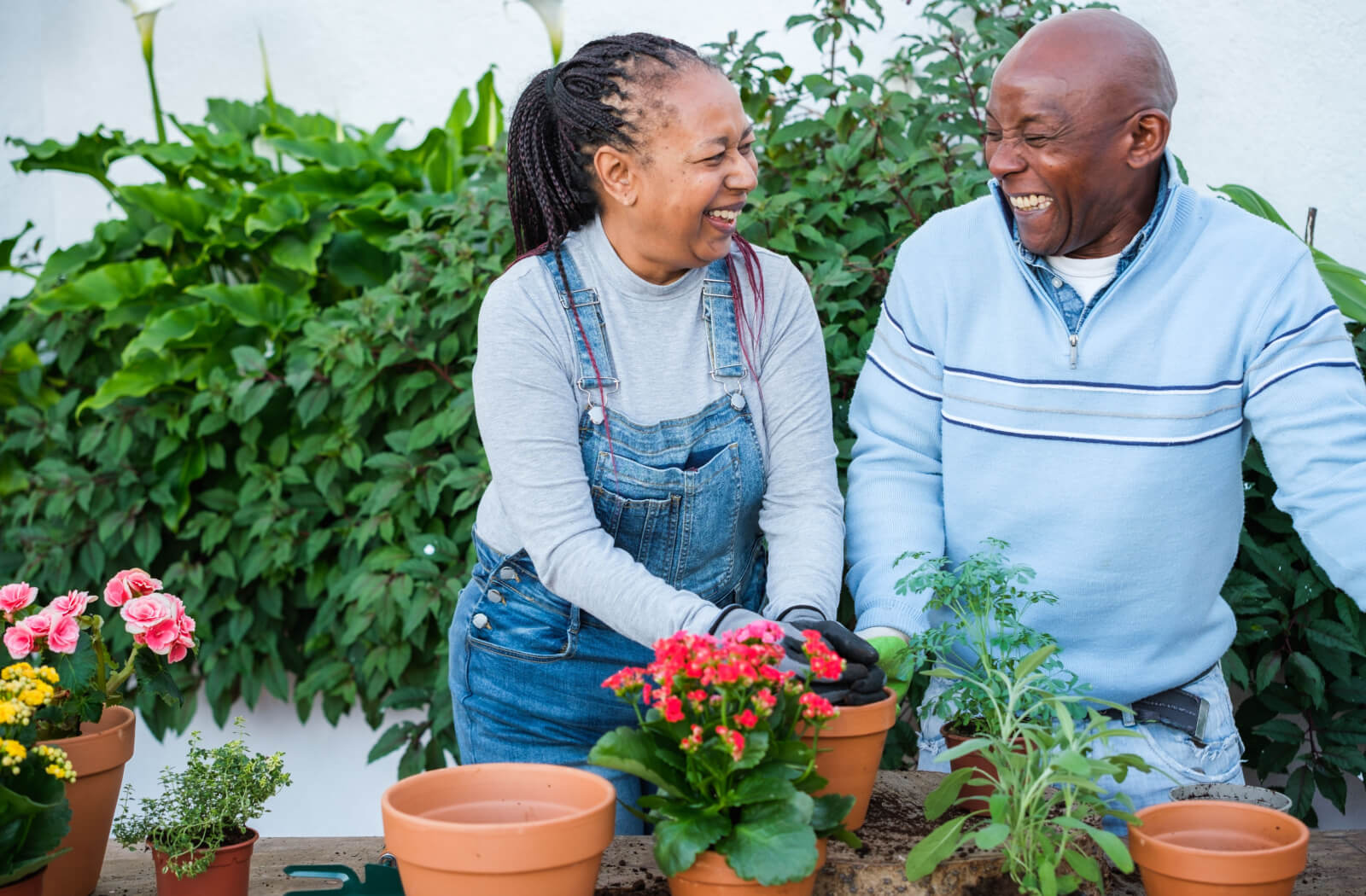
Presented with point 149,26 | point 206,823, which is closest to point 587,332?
point 206,823

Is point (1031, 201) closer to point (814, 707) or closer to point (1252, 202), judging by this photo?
point (814, 707)

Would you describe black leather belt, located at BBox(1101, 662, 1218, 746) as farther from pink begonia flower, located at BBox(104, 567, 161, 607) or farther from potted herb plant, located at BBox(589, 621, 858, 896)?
pink begonia flower, located at BBox(104, 567, 161, 607)

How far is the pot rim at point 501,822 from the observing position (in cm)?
110

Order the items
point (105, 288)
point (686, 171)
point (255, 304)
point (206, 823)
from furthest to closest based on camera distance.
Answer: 1. point (105, 288)
2. point (255, 304)
3. point (686, 171)
4. point (206, 823)

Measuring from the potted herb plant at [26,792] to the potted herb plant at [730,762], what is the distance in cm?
56

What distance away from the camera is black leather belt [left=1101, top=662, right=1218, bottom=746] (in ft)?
5.56

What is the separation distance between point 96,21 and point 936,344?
3327mm

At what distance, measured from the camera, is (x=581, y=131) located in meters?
1.68

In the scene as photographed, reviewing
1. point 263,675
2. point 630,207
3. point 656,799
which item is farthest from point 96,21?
point 656,799

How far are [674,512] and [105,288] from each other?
2.41 metres

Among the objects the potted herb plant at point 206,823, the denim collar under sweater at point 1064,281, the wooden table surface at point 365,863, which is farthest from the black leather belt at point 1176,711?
the potted herb plant at point 206,823

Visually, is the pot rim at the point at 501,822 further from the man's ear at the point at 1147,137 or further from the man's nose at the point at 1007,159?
the man's ear at the point at 1147,137

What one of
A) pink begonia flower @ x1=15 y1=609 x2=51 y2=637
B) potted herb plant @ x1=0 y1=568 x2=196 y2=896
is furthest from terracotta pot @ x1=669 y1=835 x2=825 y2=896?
pink begonia flower @ x1=15 y1=609 x2=51 y2=637

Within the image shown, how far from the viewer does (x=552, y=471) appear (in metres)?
1.57
